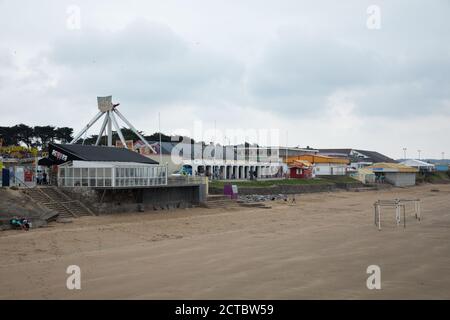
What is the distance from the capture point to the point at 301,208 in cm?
3538

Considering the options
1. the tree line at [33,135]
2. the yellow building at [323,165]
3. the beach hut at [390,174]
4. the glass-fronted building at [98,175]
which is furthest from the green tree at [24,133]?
the beach hut at [390,174]

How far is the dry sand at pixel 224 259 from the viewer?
36.7ft

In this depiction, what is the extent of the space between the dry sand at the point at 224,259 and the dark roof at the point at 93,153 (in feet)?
17.0

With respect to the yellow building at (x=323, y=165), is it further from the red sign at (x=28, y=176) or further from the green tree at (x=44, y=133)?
the red sign at (x=28, y=176)

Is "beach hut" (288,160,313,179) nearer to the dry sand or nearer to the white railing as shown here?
the dry sand

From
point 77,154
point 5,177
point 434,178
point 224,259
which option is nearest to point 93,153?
point 77,154

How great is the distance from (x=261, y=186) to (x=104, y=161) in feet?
62.4

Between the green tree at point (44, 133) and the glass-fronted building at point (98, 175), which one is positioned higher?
the green tree at point (44, 133)

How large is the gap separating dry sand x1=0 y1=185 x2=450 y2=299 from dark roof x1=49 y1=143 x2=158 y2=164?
17.0ft

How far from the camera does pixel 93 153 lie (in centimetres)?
2998

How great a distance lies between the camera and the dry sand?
440 inches

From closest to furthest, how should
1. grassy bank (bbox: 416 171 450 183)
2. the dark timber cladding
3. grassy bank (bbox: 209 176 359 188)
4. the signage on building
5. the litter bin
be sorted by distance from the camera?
the litter bin, the dark timber cladding, the signage on building, grassy bank (bbox: 209 176 359 188), grassy bank (bbox: 416 171 450 183)

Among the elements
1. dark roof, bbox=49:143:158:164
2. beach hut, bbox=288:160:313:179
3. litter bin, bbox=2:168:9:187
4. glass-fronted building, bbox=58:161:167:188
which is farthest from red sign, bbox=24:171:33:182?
beach hut, bbox=288:160:313:179
